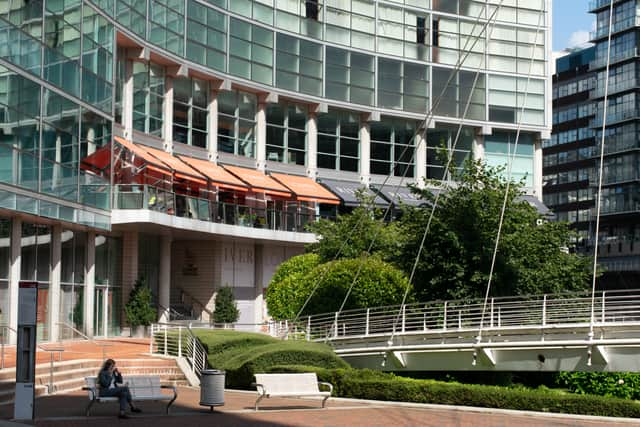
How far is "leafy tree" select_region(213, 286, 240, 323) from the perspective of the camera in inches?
2040

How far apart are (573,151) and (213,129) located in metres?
88.4

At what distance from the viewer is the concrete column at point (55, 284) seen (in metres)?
38.2

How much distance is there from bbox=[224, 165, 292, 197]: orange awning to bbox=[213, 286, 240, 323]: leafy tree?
501cm

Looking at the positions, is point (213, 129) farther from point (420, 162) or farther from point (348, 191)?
point (420, 162)

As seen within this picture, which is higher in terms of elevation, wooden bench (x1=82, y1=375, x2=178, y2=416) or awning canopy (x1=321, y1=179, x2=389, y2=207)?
awning canopy (x1=321, y1=179, x2=389, y2=207)

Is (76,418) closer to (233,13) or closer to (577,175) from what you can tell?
(233,13)

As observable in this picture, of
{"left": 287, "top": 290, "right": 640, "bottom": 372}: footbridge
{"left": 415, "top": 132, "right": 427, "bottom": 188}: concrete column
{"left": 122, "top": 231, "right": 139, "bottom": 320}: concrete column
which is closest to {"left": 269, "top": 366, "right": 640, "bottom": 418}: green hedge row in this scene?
{"left": 287, "top": 290, "right": 640, "bottom": 372}: footbridge

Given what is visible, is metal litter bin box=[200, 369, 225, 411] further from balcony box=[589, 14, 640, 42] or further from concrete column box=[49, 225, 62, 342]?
balcony box=[589, 14, 640, 42]

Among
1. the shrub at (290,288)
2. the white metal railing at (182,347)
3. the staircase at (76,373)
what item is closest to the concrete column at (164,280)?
the shrub at (290,288)

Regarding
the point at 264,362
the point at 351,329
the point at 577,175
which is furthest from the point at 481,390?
the point at 577,175

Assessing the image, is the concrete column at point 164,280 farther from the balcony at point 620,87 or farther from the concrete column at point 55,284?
the balcony at point 620,87

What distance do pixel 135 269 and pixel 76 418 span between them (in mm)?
27069

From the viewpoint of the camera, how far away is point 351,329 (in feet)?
132

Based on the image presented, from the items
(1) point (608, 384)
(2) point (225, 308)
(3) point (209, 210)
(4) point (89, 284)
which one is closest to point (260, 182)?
(3) point (209, 210)
